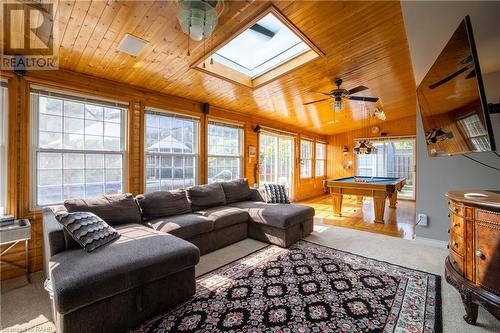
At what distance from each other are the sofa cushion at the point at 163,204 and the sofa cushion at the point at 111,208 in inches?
5.4

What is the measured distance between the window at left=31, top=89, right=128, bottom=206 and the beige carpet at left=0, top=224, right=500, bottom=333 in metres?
1.09

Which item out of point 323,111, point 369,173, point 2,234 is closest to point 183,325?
point 2,234

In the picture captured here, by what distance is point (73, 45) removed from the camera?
96.5 inches

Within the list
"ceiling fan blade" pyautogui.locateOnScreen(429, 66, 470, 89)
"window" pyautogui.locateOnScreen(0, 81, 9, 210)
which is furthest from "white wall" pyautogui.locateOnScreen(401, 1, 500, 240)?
"window" pyautogui.locateOnScreen(0, 81, 9, 210)

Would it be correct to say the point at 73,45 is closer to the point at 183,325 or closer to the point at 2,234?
the point at 2,234

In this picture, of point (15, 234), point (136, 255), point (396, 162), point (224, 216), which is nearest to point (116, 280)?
point (136, 255)

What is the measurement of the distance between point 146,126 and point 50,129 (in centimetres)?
120

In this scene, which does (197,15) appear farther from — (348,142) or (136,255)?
(348,142)

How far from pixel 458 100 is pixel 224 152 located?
3899 mm

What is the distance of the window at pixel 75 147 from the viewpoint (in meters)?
2.73

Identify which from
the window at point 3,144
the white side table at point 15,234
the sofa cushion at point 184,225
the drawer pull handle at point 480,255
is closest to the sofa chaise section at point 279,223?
the sofa cushion at point 184,225

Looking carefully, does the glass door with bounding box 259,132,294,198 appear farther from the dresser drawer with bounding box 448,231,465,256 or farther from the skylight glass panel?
the dresser drawer with bounding box 448,231,465,256

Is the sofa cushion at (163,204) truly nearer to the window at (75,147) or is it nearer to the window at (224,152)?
the window at (75,147)

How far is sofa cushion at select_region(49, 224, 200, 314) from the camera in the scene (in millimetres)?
1435
